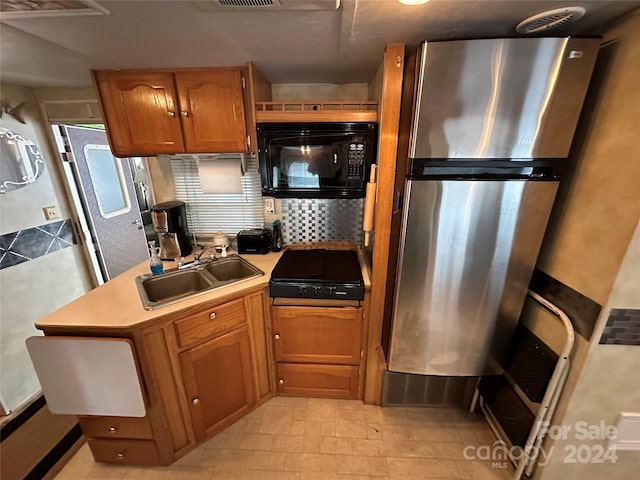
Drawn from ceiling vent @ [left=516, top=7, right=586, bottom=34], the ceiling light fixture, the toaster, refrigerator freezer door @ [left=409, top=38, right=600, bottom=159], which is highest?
ceiling vent @ [left=516, top=7, right=586, bottom=34]

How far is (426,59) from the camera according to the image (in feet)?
3.25

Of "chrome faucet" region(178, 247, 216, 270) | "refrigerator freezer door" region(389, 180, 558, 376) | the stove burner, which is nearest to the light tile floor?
"refrigerator freezer door" region(389, 180, 558, 376)

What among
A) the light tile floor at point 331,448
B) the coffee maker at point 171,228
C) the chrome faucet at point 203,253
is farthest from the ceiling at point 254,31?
the light tile floor at point 331,448

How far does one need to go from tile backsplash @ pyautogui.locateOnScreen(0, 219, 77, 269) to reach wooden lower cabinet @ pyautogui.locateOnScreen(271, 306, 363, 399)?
1797 millimetres

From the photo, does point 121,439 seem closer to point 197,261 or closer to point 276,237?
point 197,261

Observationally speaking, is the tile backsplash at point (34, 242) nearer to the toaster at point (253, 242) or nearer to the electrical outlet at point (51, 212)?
the electrical outlet at point (51, 212)

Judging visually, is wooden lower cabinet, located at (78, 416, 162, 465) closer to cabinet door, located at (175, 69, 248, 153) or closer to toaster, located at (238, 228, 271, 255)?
toaster, located at (238, 228, 271, 255)

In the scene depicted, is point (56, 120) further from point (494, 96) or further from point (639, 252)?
point (639, 252)

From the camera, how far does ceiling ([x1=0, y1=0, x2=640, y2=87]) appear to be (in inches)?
35.2

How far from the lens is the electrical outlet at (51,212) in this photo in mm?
1872

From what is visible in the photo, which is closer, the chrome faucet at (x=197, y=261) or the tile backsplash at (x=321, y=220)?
the chrome faucet at (x=197, y=261)

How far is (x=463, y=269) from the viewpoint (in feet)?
3.92

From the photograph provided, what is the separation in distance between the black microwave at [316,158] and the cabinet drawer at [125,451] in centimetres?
156

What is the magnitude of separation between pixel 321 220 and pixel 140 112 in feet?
4.43
